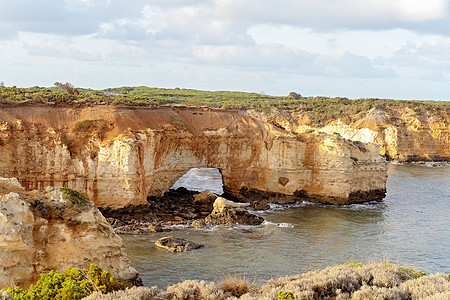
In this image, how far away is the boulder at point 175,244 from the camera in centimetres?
2322

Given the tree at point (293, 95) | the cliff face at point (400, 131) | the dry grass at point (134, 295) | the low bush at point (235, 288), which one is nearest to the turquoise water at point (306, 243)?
the low bush at point (235, 288)

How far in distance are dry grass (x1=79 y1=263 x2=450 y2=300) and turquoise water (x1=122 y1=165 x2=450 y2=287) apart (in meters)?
4.86

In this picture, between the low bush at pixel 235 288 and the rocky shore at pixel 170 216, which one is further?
the rocky shore at pixel 170 216

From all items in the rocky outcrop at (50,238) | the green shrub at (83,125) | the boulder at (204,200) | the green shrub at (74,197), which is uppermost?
the green shrub at (83,125)

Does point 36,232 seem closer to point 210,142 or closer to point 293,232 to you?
point 293,232

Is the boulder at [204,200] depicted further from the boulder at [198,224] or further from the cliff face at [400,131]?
the cliff face at [400,131]

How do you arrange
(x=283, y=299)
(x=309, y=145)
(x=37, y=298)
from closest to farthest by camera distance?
(x=283, y=299), (x=37, y=298), (x=309, y=145)

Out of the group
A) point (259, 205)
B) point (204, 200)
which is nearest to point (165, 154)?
point (204, 200)

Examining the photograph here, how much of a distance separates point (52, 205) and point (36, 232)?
0.93 meters

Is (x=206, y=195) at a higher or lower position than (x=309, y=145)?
lower

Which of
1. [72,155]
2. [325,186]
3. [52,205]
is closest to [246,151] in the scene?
[325,186]

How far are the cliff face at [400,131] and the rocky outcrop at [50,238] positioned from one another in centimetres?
5721

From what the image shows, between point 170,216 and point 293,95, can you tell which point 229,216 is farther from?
point 293,95

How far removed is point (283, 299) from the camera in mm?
11930
